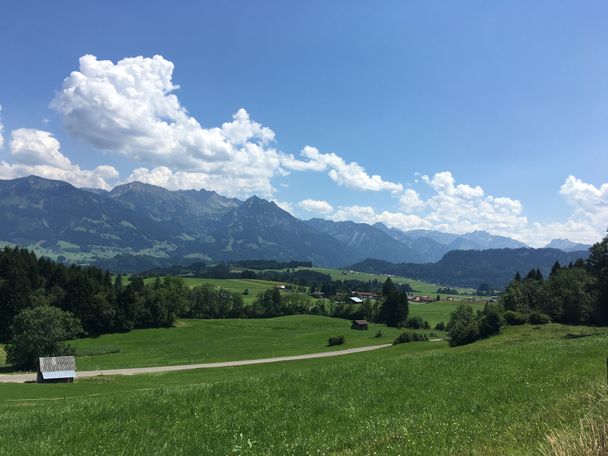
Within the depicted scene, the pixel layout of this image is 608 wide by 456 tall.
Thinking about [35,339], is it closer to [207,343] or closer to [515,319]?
[207,343]

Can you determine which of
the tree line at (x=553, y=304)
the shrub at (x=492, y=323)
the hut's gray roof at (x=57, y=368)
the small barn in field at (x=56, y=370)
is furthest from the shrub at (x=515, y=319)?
the hut's gray roof at (x=57, y=368)

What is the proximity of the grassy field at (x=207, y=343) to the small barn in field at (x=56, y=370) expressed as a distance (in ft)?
44.9

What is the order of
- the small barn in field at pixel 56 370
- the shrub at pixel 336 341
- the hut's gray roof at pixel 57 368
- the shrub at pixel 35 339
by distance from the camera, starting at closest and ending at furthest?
the small barn in field at pixel 56 370 → the hut's gray roof at pixel 57 368 → the shrub at pixel 35 339 → the shrub at pixel 336 341

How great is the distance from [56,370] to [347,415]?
6436cm

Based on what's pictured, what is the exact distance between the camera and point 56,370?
62.4 m

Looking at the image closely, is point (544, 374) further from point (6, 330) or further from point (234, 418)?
point (6, 330)

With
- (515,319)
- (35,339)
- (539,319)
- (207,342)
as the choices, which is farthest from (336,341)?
(35,339)

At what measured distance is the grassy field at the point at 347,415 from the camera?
9.23 meters

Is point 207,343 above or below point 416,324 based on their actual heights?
above

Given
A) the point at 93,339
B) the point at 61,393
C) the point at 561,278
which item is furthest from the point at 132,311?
the point at 561,278

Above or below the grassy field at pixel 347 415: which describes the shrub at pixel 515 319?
below

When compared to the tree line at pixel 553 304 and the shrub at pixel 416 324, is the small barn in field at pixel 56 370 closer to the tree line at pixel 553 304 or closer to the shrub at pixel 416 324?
the tree line at pixel 553 304

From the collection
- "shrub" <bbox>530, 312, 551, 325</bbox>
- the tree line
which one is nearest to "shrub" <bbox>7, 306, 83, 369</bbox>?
the tree line

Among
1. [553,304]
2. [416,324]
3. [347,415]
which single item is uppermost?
[347,415]
